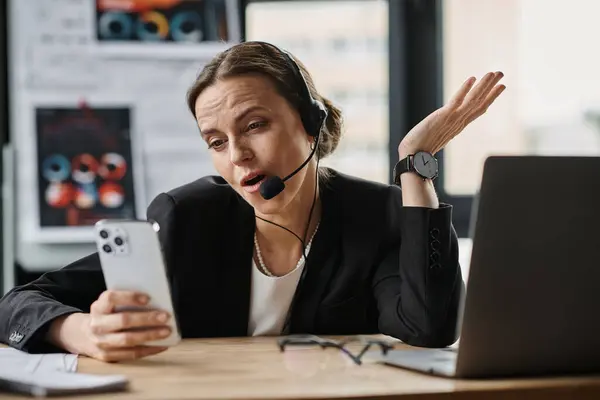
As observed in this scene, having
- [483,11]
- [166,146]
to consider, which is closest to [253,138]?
[166,146]

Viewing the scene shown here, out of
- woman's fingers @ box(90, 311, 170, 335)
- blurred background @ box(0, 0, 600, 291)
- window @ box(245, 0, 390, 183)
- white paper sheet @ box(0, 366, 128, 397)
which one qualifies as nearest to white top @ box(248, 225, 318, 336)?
woman's fingers @ box(90, 311, 170, 335)

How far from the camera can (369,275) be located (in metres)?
1.66

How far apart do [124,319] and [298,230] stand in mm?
602

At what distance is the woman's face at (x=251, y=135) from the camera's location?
1543 mm

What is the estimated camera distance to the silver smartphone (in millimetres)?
1105

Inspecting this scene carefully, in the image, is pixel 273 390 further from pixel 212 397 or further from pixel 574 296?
pixel 574 296

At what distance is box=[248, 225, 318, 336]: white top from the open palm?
0.34m

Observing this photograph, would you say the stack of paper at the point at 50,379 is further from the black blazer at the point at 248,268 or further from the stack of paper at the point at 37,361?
the black blazer at the point at 248,268

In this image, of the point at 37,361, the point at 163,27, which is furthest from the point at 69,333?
the point at 163,27

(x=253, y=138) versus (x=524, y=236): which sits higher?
(x=253, y=138)

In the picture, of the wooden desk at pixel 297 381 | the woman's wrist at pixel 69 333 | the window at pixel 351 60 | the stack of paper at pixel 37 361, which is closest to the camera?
the wooden desk at pixel 297 381

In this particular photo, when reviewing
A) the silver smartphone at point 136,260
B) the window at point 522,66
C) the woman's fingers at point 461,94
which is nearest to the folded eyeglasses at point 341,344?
the silver smartphone at point 136,260

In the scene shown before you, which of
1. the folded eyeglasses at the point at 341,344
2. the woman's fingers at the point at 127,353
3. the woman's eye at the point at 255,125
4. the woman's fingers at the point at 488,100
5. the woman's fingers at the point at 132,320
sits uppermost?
the woman's fingers at the point at 488,100

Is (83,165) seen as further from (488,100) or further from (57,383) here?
(57,383)
